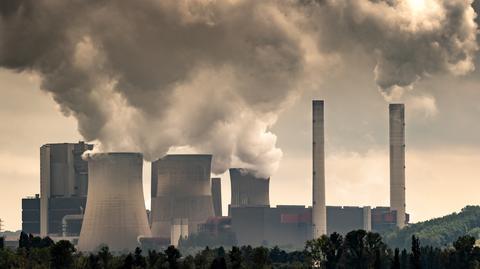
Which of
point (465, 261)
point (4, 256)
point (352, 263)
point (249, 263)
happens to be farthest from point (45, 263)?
point (465, 261)

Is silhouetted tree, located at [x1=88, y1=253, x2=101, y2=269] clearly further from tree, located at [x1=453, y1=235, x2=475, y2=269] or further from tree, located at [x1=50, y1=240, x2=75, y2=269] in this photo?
tree, located at [x1=453, y1=235, x2=475, y2=269]

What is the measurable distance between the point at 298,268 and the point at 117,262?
18514 mm

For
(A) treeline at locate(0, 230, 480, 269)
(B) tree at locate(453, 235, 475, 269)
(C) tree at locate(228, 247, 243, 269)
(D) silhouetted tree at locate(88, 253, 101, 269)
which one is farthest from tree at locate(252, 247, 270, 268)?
(B) tree at locate(453, 235, 475, 269)

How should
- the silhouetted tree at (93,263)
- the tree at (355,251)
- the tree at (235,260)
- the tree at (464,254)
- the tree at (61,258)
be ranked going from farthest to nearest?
the tree at (355,251)
the tree at (464,254)
the tree at (61,258)
the tree at (235,260)
the silhouetted tree at (93,263)

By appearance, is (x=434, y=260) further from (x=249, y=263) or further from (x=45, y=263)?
(x=45, y=263)

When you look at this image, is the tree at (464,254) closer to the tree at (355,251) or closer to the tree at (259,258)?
the tree at (355,251)

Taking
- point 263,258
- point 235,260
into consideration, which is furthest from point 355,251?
point 235,260

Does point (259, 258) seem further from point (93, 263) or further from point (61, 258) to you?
point (61, 258)

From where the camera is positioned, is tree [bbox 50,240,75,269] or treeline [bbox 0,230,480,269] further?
tree [bbox 50,240,75,269]

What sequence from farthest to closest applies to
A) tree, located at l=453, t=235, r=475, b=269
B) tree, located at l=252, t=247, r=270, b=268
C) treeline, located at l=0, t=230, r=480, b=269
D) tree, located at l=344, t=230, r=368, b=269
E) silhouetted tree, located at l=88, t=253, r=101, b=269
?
tree, located at l=344, t=230, r=368, b=269 → tree, located at l=453, t=235, r=475, b=269 → tree, located at l=252, t=247, r=270, b=268 → treeline, located at l=0, t=230, r=480, b=269 → silhouetted tree, located at l=88, t=253, r=101, b=269

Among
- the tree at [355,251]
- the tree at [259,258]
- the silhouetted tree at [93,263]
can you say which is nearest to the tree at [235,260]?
the tree at [259,258]

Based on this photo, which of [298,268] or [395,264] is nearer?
[395,264]

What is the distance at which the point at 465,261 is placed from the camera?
170000mm

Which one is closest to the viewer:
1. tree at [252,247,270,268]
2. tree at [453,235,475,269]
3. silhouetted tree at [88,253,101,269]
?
silhouetted tree at [88,253,101,269]
